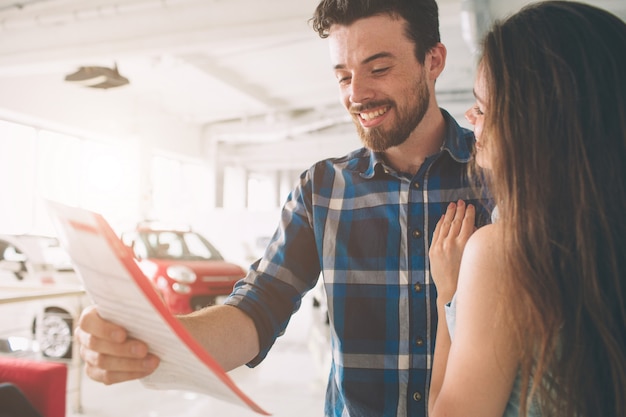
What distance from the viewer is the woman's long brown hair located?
23.6 inches

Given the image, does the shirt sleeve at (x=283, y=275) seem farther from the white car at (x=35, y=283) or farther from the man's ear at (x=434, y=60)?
the white car at (x=35, y=283)

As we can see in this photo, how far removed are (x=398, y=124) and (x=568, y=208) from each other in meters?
0.57

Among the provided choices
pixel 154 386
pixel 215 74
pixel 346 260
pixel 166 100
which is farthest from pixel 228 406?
pixel 166 100

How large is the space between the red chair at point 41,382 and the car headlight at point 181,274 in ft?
11.2

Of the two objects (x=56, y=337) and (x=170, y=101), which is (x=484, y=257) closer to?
(x=56, y=337)

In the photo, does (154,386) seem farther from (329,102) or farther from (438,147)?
(329,102)

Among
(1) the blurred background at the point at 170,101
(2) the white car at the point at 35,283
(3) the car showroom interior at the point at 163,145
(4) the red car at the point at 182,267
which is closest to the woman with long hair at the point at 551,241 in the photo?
(3) the car showroom interior at the point at 163,145

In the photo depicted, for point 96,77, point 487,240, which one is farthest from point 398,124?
point 96,77

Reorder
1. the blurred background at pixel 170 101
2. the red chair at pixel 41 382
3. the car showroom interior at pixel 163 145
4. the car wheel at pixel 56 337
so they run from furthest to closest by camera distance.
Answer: the car wheel at pixel 56 337
the blurred background at pixel 170 101
the car showroom interior at pixel 163 145
the red chair at pixel 41 382

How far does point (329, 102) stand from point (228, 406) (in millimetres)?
5669

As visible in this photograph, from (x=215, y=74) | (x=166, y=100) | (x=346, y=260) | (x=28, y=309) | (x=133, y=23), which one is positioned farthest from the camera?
(x=166, y=100)

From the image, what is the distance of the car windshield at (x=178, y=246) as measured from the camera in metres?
6.20

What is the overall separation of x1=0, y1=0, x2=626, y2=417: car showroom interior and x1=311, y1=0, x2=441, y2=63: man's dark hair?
27 cm

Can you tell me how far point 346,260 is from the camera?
1.10 m
